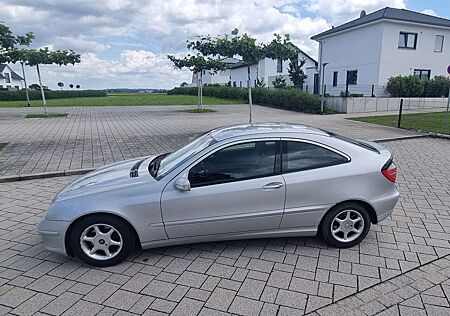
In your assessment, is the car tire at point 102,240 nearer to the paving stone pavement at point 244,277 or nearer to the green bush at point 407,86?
the paving stone pavement at point 244,277

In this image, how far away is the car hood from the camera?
3.30m

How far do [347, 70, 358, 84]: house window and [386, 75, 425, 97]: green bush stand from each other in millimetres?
5032

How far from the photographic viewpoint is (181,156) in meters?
3.64

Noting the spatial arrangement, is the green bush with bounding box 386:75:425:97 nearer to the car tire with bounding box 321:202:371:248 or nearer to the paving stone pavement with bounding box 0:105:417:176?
the paving stone pavement with bounding box 0:105:417:176

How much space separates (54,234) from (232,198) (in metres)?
1.79

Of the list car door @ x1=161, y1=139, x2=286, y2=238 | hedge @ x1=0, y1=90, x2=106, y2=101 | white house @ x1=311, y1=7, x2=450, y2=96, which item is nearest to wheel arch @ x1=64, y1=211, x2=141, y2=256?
car door @ x1=161, y1=139, x2=286, y2=238

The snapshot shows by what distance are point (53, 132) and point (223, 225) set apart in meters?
11.4

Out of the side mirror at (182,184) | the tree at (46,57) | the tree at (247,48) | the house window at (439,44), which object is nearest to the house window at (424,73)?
the house window at (439,44)

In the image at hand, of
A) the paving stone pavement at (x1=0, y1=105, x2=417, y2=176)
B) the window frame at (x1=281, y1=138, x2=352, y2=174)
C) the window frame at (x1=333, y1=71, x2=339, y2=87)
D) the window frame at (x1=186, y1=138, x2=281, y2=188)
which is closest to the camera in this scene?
the window frame at (x1=186, y1=138, x2=281, y2=188)

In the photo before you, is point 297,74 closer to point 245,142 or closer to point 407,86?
point 407,86

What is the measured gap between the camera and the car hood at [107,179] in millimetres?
3297

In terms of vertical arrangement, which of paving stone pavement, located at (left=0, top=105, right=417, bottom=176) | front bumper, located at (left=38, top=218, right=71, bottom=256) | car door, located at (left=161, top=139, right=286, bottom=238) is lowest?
paving stone pavement, located at (left=0, top=105, right=417, bottom=176)

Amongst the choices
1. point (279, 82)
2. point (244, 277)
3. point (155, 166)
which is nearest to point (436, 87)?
point (279, 82)

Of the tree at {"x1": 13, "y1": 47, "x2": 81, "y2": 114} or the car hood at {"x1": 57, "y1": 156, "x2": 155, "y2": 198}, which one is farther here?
the tree at {"x1": 13, "y1": 47, "x2": 81, "y2": 114}
